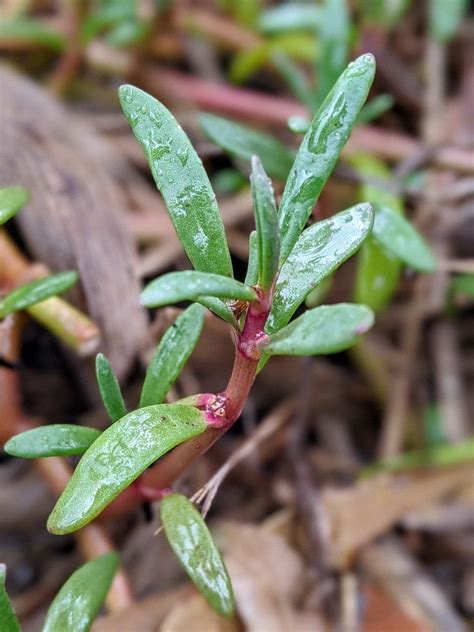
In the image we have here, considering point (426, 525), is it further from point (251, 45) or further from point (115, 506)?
point (251, 45)

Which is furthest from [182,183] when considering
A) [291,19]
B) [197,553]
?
[291,19]

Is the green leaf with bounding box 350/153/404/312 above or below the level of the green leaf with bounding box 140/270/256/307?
below

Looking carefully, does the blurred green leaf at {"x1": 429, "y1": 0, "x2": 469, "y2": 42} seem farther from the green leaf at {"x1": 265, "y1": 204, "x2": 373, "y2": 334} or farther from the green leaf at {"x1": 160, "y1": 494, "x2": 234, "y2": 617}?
the green leaf at {"x1": 160, "y1": 494, "x2": 234, "y2": 617}

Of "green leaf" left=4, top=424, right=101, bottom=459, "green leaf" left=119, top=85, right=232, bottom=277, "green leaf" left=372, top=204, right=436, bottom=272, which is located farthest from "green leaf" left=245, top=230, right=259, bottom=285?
"green leaf" left=372, top=204, right=436, bottom=272

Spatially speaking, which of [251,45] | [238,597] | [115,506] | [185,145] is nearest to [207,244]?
[185,145]

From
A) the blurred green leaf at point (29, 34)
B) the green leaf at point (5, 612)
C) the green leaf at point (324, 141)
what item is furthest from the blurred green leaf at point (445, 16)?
the green leaf at point (5, 612)

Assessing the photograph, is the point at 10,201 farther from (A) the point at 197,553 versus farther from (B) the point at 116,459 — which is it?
(A) the point at 197,553

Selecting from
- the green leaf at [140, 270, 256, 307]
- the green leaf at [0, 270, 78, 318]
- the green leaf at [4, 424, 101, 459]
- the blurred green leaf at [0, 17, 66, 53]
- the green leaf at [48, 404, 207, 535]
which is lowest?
the green leaf at [4, 424, 101, 459]
